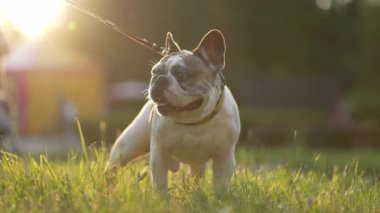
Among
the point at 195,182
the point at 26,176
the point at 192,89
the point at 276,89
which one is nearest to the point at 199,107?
the point at 192,89

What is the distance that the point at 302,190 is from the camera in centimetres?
555

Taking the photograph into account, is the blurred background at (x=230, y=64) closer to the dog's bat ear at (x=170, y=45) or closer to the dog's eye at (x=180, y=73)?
the dog's bat ear at (x=170, y=45)

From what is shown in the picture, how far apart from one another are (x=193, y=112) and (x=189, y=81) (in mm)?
214

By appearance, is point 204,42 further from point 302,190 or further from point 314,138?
point 314,138

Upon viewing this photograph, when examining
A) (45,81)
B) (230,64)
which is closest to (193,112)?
(230,64)

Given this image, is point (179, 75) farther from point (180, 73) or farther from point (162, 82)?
point (162, 82)

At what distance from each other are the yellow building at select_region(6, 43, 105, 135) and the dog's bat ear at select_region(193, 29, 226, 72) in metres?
22.2

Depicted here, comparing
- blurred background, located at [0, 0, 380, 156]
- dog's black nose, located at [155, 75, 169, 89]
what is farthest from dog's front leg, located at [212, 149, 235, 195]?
blurred background, located at [0, 0, 380, 156]

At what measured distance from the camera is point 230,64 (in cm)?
2688

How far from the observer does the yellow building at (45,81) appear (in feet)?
88.7

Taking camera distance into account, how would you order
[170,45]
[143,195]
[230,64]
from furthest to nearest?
1. [230,64]
2. [170,45]
3. [143,195]

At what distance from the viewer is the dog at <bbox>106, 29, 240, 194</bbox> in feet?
16.1

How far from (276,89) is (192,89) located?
95.8 ft

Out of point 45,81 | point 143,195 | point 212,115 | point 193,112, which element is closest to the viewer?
point 143,195
